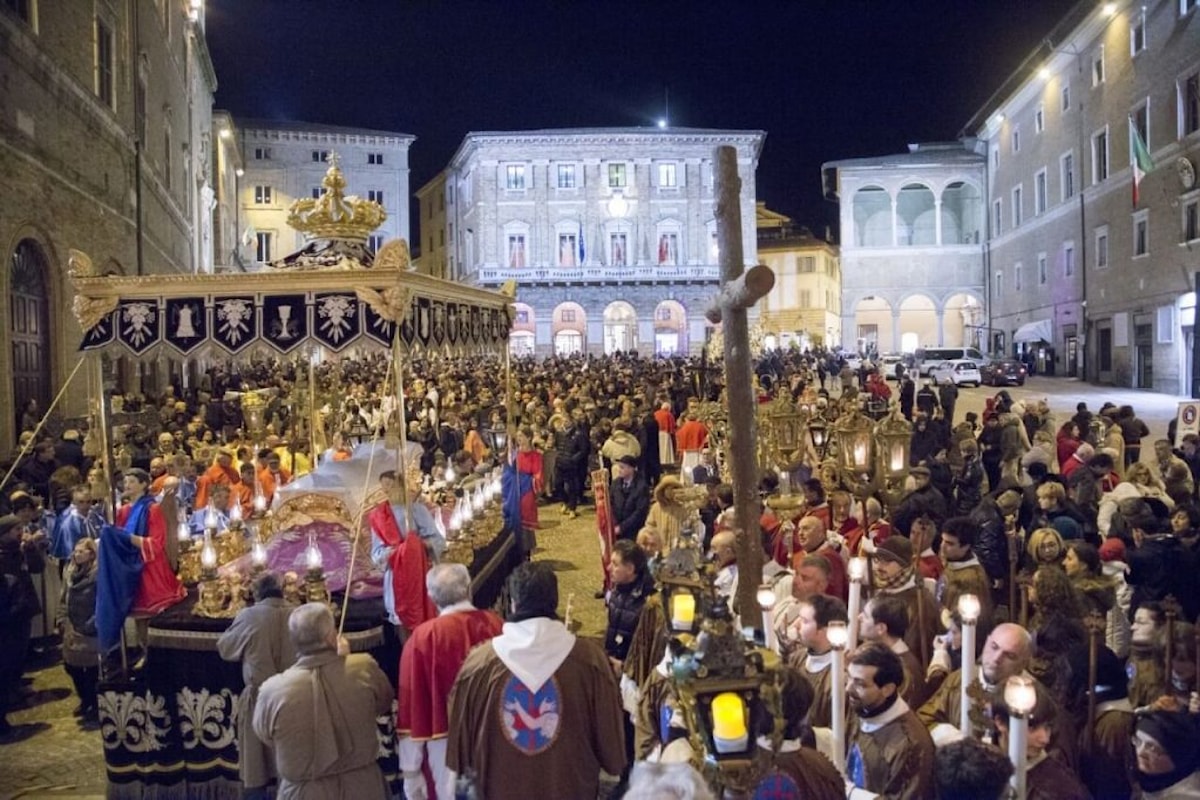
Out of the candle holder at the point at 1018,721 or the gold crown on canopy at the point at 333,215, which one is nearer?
the candle holder at the point at 1018,721

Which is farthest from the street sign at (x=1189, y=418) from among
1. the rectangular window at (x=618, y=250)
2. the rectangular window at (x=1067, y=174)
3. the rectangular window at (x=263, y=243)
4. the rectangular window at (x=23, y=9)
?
the rectangular window at (x=263, y=243)

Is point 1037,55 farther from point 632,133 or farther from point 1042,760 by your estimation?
point 1042,760

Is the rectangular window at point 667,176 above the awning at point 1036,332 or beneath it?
above

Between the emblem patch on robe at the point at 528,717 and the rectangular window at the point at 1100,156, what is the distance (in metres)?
35.8

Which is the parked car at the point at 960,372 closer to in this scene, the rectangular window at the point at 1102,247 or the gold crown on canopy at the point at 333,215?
the rectangular window at the point at 1102,247

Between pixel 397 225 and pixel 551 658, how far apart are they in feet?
212

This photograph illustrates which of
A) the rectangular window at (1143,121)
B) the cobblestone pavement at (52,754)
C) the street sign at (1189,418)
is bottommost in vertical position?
the cobblestone pavement at (52,754)

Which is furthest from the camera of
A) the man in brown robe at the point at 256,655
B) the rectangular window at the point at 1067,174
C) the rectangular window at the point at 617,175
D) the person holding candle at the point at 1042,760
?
the rectangular window at the point at 617,175

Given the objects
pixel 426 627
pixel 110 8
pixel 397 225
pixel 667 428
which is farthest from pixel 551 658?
pixel 397 225

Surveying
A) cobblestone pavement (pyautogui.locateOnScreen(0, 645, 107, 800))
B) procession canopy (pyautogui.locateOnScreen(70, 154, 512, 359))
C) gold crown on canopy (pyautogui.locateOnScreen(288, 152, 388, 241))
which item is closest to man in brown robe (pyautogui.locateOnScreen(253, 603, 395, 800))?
cobblestone pavement (pyautogui.locateOnScreen(0, 645, 107, 800))

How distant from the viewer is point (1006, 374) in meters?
34.8

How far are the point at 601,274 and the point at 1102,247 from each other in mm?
30924

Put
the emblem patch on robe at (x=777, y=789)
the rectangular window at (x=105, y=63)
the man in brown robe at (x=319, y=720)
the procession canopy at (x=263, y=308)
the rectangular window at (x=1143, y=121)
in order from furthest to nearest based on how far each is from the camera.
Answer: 1. the rectangular window at (x=1143, y=121)
2. the rectangular window at (x=105, y=63)
3. the procession canopy at (x=263, y=308)
4. the man in brown robe at (x=319, y=720)
5. the emblem patch on robe at (x=777, y=789)

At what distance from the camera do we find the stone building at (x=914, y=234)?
5178 centimetres
